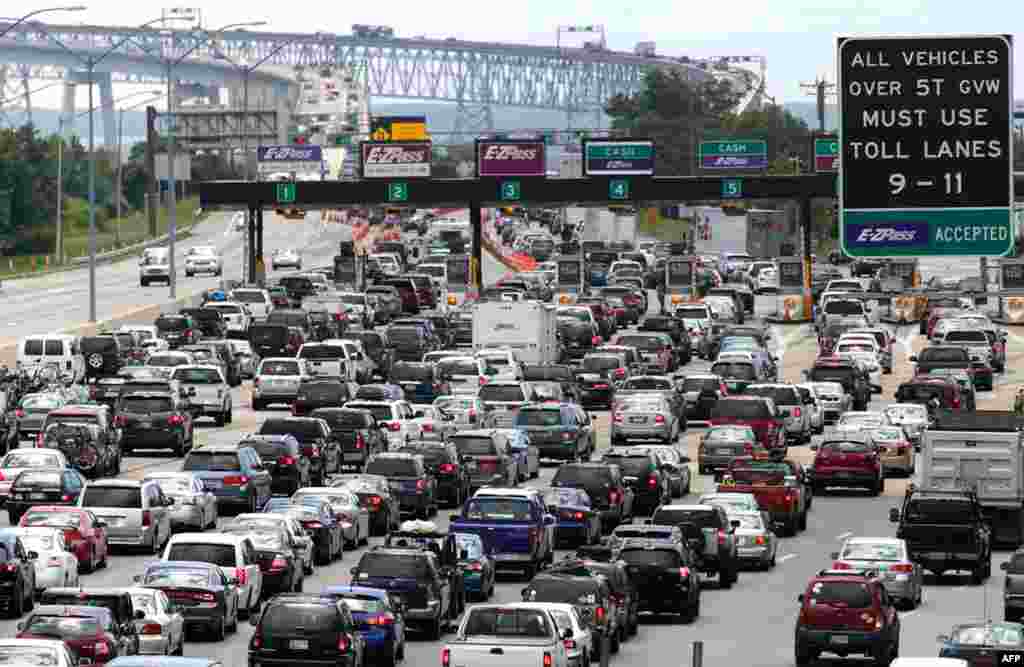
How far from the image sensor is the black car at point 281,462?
52844 mm

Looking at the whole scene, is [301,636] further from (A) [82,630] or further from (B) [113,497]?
(B) [113,497]

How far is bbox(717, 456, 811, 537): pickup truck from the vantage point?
51.2m

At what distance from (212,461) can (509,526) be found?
8828 millimetres

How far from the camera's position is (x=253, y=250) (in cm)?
11094

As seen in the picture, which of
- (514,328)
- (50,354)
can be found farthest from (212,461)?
(514,328)

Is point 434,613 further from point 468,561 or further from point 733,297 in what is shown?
point 733,297

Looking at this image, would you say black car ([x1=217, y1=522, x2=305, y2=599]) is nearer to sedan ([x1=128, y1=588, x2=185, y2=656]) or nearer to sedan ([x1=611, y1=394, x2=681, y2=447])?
sedan ([x1=128, y1=588, x2=185, y2=656])

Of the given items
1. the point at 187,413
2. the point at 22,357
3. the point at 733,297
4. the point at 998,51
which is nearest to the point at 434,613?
the point at 998,51

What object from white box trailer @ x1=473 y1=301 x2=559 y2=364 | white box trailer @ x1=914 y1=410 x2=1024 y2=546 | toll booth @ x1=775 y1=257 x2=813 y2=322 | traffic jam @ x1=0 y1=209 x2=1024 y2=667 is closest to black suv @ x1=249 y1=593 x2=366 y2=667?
traffic jam @ x1=0 y1=209 x2=1024 y2=667

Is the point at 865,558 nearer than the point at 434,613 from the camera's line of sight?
No

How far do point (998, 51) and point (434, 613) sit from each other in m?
10.6

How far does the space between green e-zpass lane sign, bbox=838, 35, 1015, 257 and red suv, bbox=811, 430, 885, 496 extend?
78.9 ft

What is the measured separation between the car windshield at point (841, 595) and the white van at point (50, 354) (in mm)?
42263

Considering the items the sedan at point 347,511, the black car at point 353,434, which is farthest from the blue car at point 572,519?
the black car at point 353,434
